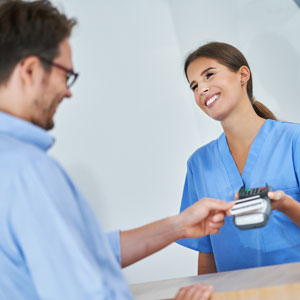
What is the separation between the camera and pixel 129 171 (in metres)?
1.95

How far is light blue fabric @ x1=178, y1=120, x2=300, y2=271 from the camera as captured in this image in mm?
1268

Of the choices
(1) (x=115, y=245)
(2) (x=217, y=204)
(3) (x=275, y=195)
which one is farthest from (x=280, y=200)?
(1) (x=115, y=245)

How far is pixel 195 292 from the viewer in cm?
86

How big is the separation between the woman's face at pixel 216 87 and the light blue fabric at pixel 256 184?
114 millimetres

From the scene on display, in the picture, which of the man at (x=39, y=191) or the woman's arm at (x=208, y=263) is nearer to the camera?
the man at (x=39, y=191)

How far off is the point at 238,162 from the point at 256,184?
111mm

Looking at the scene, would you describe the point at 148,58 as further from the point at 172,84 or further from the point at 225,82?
the point at 225,82

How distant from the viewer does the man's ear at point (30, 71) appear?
70cm

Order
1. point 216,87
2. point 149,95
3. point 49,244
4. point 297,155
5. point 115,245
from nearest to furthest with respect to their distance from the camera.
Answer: point 49,244 → point 115,245 → point 297,155 → point 216,87 → point 149,95

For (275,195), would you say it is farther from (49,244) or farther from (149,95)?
(149,95)

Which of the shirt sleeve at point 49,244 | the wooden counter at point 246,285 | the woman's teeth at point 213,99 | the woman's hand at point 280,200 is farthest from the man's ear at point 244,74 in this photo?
the shirt sleeve at point 49,244

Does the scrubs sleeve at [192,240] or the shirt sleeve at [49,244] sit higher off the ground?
the shirt sleeve at [49,244]

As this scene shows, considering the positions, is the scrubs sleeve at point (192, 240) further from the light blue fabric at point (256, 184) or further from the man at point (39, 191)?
the man at point (39, 191)

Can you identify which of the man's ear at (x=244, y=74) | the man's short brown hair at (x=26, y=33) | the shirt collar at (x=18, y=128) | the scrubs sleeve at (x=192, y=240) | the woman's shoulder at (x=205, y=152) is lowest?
the scrubs sleeve at (x=192, y=240)
